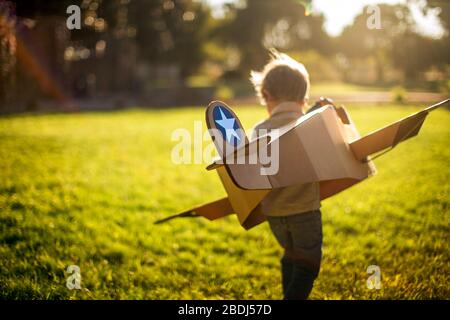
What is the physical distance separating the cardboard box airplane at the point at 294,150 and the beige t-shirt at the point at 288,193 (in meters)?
0.17

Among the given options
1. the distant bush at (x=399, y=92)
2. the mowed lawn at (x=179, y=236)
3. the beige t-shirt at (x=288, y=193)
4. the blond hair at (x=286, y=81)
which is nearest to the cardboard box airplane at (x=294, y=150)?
the beige t-shirt at (x=288, y=193)

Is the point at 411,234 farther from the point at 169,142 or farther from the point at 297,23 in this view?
the point at 297,23

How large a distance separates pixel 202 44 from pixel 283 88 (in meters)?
43.9

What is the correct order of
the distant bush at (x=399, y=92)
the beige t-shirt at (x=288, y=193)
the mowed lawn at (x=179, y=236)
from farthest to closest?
the distant bush at (x=399, y=92) < the mowed lawn at (x=179, y=236) < the beige t-shirt at (x=288, y=193)

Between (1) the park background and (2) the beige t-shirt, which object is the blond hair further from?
(1) the park background

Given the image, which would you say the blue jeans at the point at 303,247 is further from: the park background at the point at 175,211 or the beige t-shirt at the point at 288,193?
the park background at the point at 175,211

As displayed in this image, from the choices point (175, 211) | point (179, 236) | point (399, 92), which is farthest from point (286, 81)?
point (399, 92)

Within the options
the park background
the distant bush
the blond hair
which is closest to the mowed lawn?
the park background

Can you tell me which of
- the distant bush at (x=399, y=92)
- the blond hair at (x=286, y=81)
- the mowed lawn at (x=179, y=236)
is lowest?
the mowed lawn at (x=179, y=236)

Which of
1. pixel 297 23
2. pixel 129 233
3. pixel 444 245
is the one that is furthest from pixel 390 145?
pixel 297 23

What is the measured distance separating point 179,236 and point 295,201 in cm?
214

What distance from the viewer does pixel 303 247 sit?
101 inches

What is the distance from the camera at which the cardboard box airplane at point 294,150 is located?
1977 mm
